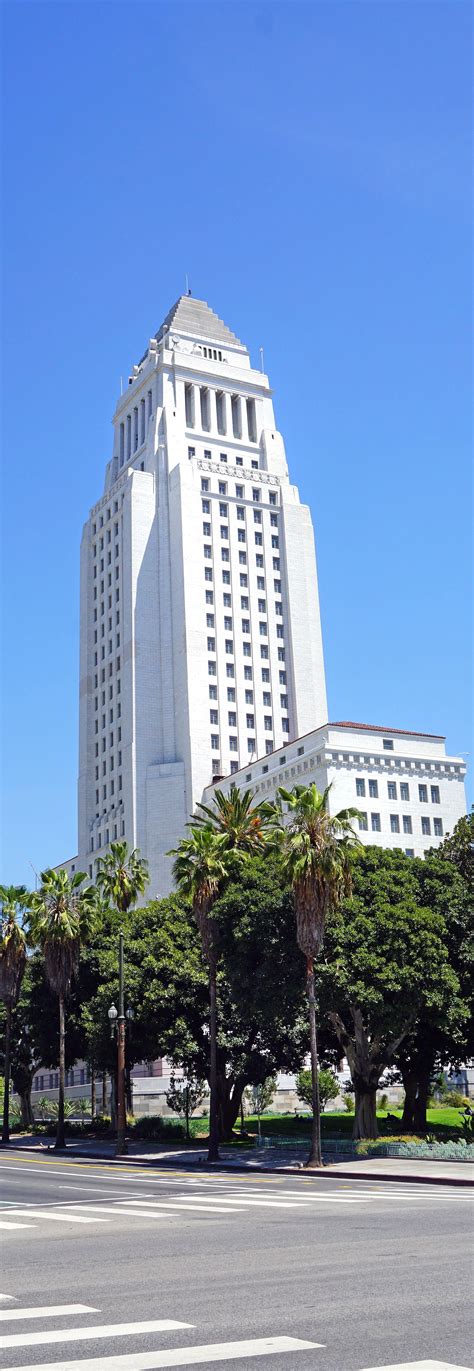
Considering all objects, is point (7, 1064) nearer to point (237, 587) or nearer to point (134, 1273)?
point (134, 1273)

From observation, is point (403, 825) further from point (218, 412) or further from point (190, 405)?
point (218, 412)

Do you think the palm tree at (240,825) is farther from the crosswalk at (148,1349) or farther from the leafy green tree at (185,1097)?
the crosswalk at (148,1349)

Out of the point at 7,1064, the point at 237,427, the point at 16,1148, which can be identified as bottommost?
→ the point at 16,1148

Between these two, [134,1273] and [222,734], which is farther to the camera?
[222,734]

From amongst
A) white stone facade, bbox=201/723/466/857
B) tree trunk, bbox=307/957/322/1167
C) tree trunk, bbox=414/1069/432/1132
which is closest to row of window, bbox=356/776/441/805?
white stone facade, bbox=201/723/466/857

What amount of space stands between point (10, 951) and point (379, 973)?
27.9 metres

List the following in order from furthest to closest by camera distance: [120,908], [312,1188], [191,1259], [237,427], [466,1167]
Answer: [237,427]
[120,908]
[466,1167]
[312,1188]
[191,1259]

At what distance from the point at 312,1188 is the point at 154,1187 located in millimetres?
4218

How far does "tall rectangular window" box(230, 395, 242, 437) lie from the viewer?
130250 mm

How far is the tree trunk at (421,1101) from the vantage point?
163 ft

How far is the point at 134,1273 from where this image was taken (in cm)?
1383

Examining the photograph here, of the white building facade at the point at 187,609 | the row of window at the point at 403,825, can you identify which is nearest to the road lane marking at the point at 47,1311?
the row of window at the point at 403,825

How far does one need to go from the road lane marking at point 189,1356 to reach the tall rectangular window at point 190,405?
121 m

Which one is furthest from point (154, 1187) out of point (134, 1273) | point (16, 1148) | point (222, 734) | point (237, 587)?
point (237, 587)
